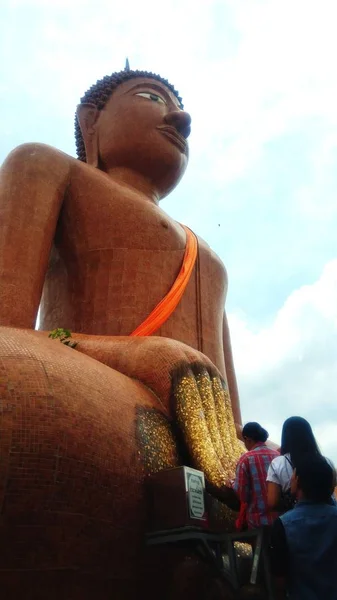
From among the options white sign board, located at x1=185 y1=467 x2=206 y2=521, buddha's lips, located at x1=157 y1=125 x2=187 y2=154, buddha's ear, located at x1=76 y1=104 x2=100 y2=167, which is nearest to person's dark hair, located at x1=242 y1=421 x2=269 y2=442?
white sign board, located at x1=185 y1=467 x2=206 y2=521

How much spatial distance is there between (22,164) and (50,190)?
0.32m

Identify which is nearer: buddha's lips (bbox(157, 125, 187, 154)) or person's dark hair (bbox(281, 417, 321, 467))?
person's dark hair (bbox(281, 417, 321, 467))

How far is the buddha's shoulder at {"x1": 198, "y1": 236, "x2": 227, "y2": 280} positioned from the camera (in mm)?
6430

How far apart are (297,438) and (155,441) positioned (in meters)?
0.93

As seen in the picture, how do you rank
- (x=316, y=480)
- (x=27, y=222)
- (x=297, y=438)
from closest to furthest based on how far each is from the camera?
(x=316, y=480) < (x=297, y=438) < (x=27, y=222)

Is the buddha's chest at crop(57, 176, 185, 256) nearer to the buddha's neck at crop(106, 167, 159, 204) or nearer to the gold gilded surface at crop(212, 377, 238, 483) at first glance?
the buddha's neck at crop(106, 167, 159, 204)

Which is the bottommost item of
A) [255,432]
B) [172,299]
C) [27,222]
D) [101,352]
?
[255,432]

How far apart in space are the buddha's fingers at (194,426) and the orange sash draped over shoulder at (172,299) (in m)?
Answer: 1.25

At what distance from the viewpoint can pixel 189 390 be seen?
4.06 metres

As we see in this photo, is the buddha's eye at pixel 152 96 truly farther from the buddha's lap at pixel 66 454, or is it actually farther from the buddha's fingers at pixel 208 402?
the buddha's lap at pixel 66 454

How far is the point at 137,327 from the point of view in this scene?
5.40 metres

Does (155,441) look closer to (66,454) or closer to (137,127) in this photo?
(66,454)

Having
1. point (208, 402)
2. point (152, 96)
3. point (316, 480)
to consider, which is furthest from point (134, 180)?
point (316, 480)

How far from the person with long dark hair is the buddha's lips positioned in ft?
13.8
